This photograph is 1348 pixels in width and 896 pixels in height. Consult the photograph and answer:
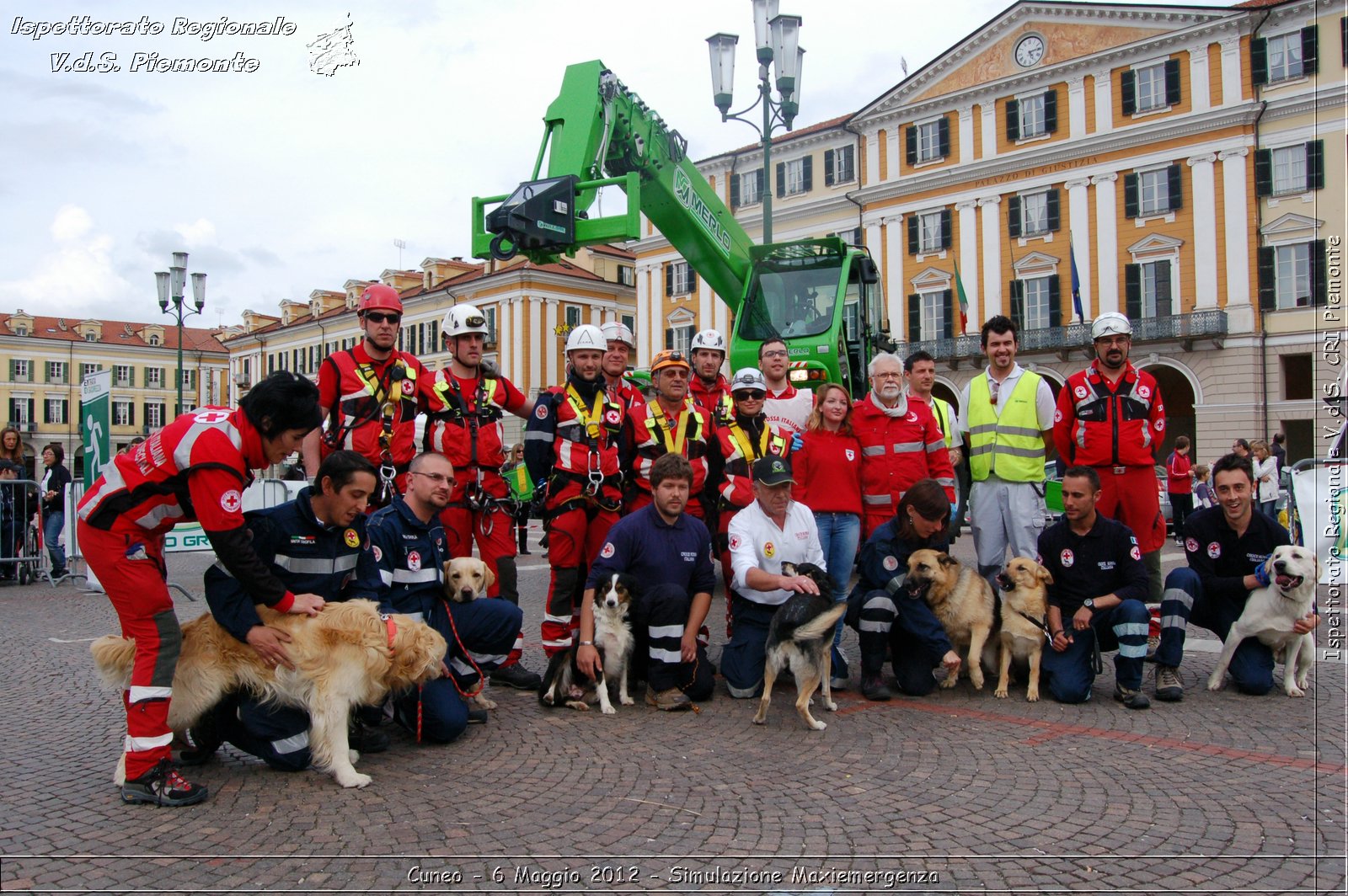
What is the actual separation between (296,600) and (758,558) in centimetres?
276

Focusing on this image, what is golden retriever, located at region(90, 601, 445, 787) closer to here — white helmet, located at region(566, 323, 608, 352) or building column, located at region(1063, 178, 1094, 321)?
white helmet, located at region(566, 323, 608, 352)

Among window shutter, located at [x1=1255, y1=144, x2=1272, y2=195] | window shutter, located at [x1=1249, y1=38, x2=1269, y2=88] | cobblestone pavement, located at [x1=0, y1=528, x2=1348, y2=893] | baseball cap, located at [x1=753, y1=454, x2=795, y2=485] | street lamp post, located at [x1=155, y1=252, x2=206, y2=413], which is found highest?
window shutter, located at [x1=1249, y1=38, x2=1269, y2=88]

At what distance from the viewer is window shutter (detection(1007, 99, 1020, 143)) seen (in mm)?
39219

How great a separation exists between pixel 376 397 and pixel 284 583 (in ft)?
5.74

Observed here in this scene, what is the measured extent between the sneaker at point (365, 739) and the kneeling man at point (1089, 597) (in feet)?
12.8

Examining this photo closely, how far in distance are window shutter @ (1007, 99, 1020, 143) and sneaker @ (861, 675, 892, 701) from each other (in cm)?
3863

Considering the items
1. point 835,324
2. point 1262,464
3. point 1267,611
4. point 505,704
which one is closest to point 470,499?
point 505,704

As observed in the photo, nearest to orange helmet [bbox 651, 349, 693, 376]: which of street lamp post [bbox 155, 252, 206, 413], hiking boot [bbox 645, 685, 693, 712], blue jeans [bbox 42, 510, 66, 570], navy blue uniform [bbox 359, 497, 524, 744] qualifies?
navy blue uniform [bbox 359, 497, 524, 744]

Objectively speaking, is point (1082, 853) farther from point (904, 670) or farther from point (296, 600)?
point (296, 600)

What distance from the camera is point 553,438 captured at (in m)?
6.33

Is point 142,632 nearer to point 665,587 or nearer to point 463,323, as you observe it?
point 665,587

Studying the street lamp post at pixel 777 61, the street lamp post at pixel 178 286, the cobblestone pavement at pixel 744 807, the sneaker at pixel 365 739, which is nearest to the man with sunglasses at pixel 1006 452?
the cobblestone pavement at pixel 744 807

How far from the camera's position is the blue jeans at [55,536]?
1315 centimetres

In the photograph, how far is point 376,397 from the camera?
5.98 m
